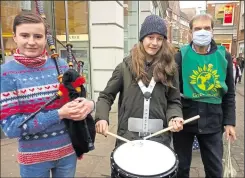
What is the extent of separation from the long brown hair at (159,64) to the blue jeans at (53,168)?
804mm

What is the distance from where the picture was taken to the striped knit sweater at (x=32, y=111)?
1.56 metres

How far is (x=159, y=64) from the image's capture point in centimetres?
196

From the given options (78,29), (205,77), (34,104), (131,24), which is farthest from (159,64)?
(131,24)

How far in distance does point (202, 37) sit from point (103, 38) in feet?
12.4

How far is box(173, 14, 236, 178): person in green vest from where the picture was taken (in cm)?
229

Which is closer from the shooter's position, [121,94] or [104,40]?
[121,94]

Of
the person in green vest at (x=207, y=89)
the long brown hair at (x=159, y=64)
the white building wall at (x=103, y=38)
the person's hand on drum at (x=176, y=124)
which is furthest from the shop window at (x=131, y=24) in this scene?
the person's hand on drum at (x=176, y=124)

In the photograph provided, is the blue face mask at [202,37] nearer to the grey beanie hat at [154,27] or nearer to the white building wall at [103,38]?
the grey beanie hat at [154,27]

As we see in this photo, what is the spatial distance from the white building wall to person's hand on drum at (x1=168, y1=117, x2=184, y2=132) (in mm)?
4082

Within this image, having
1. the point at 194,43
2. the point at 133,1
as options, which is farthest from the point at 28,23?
the point at 133,1

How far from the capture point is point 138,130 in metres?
1.91

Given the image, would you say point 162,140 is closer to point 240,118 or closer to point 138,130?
point 138,130

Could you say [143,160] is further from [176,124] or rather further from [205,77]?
[205,77]

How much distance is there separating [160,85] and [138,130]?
0.39 m
